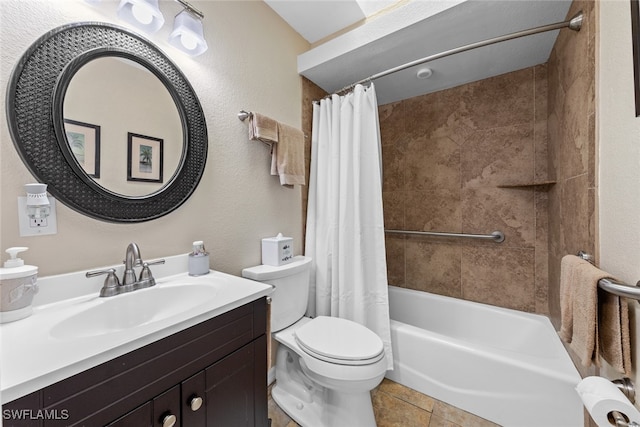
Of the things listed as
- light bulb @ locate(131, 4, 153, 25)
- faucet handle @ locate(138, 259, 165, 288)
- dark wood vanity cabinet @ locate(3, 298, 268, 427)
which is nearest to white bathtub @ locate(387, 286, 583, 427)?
dark wood vanity cabinet @ locate(3, 298, 268, 427)

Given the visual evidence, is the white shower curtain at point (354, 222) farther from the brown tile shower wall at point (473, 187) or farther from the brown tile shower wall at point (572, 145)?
the brown tile shower wall at point (572, 145)

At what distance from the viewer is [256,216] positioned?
1.50 m

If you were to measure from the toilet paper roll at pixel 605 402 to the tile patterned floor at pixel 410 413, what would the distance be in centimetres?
86

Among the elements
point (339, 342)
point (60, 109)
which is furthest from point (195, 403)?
point (60, 109)

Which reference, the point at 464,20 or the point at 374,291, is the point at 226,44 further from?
the point at 374,291

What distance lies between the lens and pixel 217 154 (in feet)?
4.24

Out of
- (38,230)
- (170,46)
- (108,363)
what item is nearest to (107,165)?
(38,230)

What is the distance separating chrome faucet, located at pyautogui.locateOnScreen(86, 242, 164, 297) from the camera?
87 centimetres

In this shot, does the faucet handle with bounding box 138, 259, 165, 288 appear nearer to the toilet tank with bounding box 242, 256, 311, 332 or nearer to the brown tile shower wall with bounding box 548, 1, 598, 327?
the toilet tank with bounding box 242, 256, 311, 332

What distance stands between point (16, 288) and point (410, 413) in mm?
1744

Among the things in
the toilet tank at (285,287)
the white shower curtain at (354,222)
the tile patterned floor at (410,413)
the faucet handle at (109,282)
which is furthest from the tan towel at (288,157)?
the tile patterned floor at (410,413)

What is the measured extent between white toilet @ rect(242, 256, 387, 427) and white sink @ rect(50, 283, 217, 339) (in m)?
0.38

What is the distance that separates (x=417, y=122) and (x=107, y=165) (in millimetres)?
2191

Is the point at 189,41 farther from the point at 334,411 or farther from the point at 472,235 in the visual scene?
the point at 472,235
